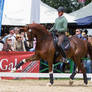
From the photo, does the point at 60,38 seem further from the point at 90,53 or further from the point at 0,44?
the point at 0,44

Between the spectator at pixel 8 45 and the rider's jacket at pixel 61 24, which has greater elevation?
the rider's jacket at pixel 61 24

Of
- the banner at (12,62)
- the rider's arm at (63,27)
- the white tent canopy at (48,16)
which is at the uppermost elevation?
the white tent canopy at (48,16)

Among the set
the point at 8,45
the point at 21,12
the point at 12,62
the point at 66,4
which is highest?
the point at 66,4

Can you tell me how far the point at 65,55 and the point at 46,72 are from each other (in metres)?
3.30

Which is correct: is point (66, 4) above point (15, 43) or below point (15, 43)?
above

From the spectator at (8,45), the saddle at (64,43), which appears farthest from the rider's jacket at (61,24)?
the spectator at (8,45)

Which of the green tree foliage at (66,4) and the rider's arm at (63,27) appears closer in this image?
the rider's arm at (63,27)

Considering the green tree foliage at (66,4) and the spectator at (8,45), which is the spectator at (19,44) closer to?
the spectator at (8,45)

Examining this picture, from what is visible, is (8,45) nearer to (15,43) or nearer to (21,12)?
(15,43)

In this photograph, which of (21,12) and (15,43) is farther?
(21,12)

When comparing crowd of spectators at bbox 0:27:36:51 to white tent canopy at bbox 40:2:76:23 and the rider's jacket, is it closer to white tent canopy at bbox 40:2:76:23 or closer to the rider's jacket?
the rider's jacket

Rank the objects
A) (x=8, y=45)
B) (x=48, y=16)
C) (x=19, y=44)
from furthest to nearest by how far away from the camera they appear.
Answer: (x=48, y=16) → (x=19, y=44) → (x=8, y=45)

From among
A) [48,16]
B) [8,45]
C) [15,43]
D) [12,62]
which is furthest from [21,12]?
[48,16]

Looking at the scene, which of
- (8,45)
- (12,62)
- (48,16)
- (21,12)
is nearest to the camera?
(12,62)
